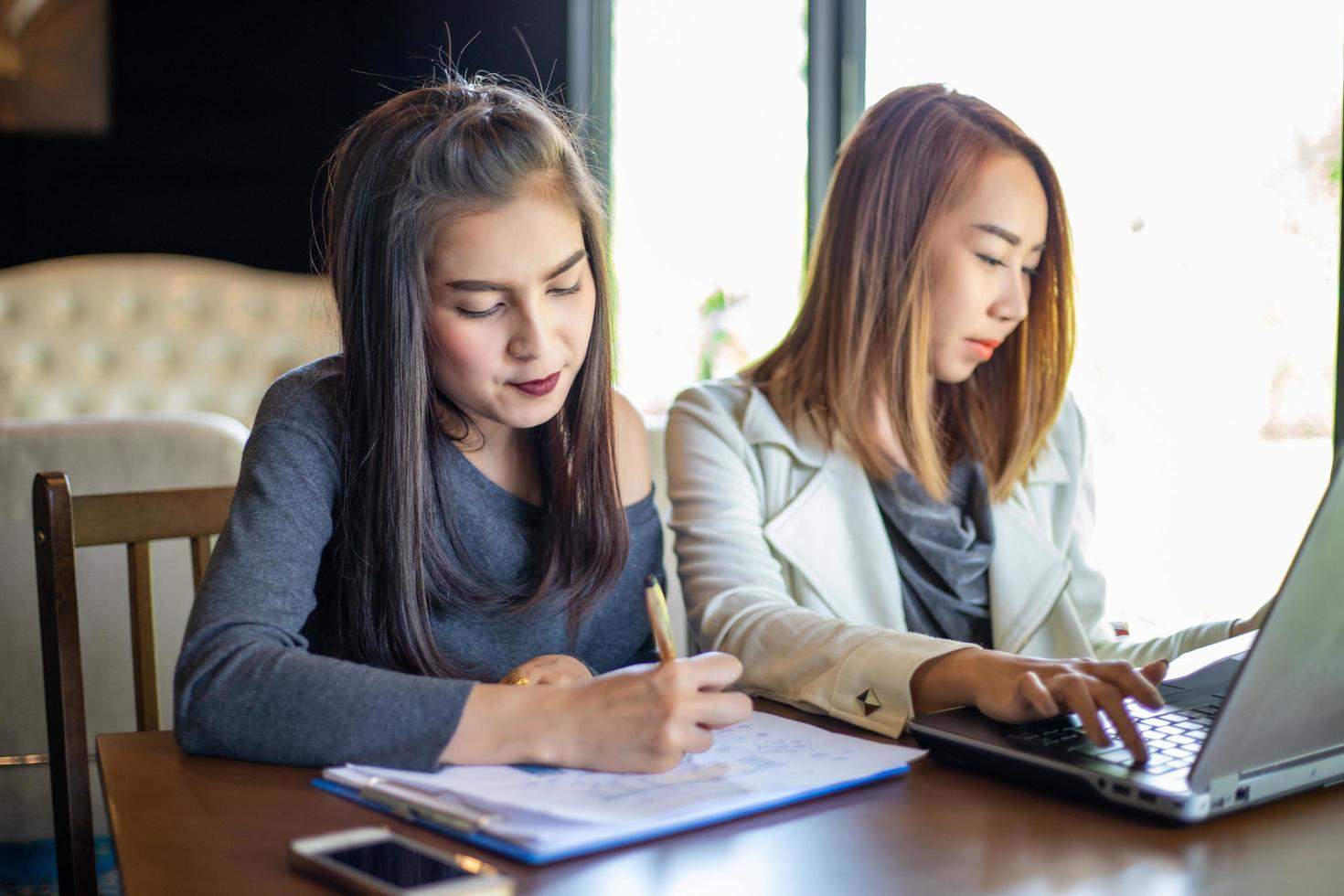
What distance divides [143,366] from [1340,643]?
4601 mm

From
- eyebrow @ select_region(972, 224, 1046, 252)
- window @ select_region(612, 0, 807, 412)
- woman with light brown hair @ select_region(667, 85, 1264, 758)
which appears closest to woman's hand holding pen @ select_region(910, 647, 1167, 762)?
woman with light brown hair @ select_region(667, 85, 1264, 758)

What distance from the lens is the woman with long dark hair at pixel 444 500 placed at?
2.80 ft

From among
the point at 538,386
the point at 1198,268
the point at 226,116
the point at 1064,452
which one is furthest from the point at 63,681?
the point at 226,116

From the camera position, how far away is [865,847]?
2.28 ft

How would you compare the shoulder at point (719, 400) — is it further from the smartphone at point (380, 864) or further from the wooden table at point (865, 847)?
the smartphone at point (380, 864)

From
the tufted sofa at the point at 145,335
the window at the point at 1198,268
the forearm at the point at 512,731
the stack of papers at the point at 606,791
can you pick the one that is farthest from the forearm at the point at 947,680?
the tufted sofa at the point at 145,335

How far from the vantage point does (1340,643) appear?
0.68 m

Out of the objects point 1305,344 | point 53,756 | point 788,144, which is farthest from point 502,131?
point 788,144

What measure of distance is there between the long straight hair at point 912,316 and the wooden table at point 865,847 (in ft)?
2.26

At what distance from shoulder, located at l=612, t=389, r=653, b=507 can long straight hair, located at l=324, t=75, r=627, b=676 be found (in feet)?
0.31

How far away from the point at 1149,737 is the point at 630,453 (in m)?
0.69

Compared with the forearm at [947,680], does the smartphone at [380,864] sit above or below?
above

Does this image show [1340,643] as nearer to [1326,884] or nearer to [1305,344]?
[1326,884]

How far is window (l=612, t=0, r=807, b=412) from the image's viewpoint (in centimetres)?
400
